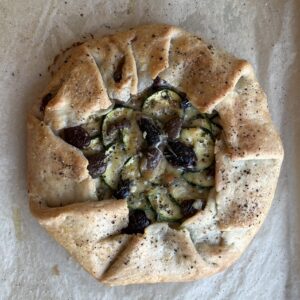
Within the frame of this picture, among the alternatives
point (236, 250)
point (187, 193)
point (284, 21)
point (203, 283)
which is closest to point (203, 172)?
point (187, 193)

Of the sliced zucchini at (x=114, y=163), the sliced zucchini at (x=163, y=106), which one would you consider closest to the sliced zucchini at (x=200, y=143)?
the sliced zucchini at (x=163, y=106)

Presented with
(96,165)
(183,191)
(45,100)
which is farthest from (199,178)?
(45,100)

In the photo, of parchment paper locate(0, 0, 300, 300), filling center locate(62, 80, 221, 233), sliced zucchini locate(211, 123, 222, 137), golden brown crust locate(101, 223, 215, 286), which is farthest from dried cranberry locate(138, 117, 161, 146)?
parchment paper locate(0, 0, 300, 300)

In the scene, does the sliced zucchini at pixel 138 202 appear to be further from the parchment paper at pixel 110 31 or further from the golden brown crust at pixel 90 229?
the parchment paper at pixel 110 31

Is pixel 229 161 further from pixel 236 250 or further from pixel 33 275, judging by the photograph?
pixel 33 275

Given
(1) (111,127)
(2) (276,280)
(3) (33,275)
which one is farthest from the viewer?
(2) (276,280)

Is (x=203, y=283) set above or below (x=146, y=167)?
below

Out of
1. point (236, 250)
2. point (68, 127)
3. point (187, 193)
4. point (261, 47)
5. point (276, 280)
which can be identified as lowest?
point (276, 280)

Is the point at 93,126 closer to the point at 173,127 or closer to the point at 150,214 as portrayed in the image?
the point at 173,127
